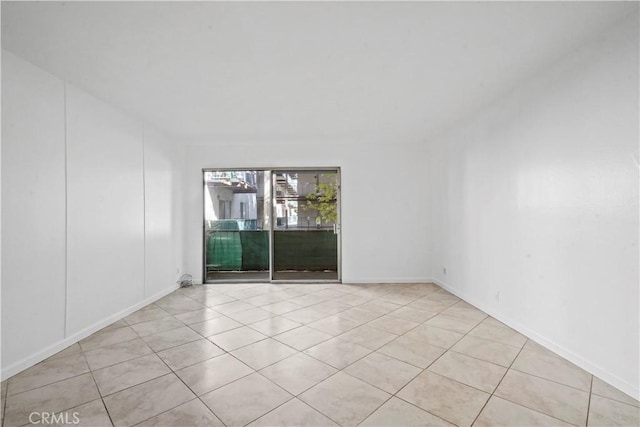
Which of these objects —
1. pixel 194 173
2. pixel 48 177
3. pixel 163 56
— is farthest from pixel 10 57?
pixel 194 173

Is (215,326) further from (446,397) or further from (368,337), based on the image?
(446,397)

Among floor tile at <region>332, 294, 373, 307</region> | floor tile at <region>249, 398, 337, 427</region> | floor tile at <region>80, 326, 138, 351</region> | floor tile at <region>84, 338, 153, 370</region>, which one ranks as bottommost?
floor tile at <region>332, 294, 373, 307</region>

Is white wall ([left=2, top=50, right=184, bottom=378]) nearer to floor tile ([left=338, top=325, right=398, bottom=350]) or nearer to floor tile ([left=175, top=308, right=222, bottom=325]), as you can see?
floor tile ([left=175, top=308, right=222, bottom=325])

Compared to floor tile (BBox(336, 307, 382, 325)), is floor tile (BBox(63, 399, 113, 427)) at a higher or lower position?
higher

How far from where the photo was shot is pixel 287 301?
13.9ft

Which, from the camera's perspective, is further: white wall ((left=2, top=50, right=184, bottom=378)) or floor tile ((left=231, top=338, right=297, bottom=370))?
floor tile ((left=231, top=338, right=297, bottom=370))

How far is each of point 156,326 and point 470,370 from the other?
10.6ft

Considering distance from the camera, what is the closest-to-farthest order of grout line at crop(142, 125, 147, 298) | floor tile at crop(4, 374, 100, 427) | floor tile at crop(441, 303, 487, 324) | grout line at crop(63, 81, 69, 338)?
floor tile at crop(4, 374, 100, 427)
grout line at crop(63, 81, 69, 338)
floor tile at crop(441, 303, 487, 324)
grout line at crop(142, 125, 147, 298)

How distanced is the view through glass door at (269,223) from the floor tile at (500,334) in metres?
2.70

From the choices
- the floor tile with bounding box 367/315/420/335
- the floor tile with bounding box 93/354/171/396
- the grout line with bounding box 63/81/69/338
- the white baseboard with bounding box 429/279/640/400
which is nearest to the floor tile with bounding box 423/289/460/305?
the white baseboard with bounding box 429/279/640/400

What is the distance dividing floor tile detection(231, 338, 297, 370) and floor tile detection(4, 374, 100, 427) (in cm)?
104

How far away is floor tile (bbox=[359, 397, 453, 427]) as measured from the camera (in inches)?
A: 66.3

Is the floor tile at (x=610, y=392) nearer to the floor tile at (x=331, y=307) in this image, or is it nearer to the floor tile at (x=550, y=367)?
the floor tile at (x=550, y=367)

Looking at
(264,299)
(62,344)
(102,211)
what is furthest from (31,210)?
(264,299)
